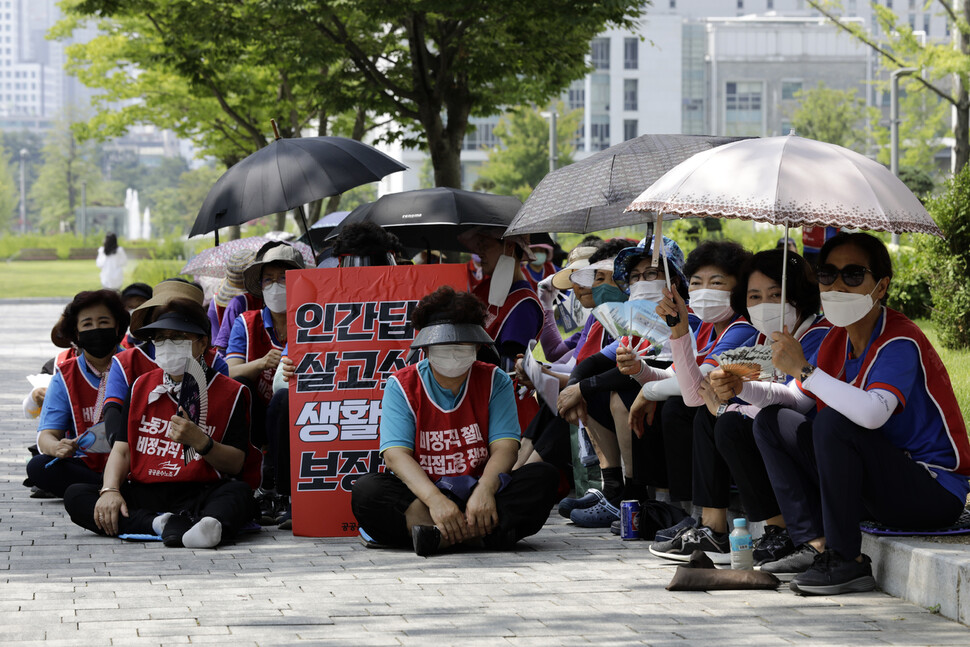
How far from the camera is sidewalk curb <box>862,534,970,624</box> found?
5012mm

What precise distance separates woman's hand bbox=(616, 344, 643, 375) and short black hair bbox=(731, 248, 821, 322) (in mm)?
649

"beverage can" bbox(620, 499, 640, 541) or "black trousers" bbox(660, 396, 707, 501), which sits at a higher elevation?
"black trousers" bbox(660, 396, 707, 501)

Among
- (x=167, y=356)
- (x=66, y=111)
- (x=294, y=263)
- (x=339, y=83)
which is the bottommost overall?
(x=167, y=356)

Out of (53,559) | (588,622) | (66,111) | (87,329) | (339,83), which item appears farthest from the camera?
(66,111)

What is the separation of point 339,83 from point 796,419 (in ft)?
42.1

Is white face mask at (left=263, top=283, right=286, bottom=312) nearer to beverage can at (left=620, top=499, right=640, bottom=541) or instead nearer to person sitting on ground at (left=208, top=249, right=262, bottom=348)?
person sitting on ground at (left=208, top=249, right=262, bottom=348)

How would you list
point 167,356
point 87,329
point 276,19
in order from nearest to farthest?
point 167,356
point 87,329
point 276,19

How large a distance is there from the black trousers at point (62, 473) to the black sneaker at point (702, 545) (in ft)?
12.6

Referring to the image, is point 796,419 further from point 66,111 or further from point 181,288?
point 66,111

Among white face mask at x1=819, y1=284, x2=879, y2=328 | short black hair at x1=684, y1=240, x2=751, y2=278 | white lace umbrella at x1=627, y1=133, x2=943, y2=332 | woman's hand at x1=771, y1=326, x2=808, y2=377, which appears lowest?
woman's hand at x1=771, y1=326, x2=808, y2=377

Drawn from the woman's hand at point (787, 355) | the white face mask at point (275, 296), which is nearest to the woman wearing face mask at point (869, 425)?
the woman's hand at point (787, 355)

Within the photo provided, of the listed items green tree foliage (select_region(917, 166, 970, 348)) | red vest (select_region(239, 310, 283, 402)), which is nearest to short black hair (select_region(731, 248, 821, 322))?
red vest (select_region(239, 310, 283, 402))

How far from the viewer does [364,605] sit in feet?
17.8

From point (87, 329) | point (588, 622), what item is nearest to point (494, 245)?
point (87, 329)
